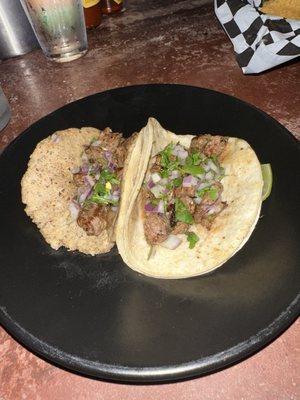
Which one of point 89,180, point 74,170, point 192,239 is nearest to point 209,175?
point 192,239

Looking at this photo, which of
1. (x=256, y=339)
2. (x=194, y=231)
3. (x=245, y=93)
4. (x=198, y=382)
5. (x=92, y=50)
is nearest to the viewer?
(x=256, y=339)

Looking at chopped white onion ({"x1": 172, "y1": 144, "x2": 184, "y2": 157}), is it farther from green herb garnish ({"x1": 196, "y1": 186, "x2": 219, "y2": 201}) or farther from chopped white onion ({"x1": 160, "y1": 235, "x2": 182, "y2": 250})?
chopped white onion ({"x1": 160, "y1": 235, "x2": 182, "y2": 250})

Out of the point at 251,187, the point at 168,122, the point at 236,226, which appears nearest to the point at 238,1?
the point at 168,122

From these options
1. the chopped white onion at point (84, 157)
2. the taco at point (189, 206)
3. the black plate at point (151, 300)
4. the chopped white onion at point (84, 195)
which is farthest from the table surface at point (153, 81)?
the chopped white onion at point (84, 157)

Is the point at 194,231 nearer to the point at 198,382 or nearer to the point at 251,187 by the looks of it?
the point at 251,187

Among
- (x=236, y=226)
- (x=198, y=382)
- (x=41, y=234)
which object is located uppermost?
(x=41, y=234)

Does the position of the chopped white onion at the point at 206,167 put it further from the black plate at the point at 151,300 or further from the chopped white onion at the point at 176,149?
the black plate at the point at 151,300

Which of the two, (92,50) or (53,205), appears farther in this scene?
(92,50)
